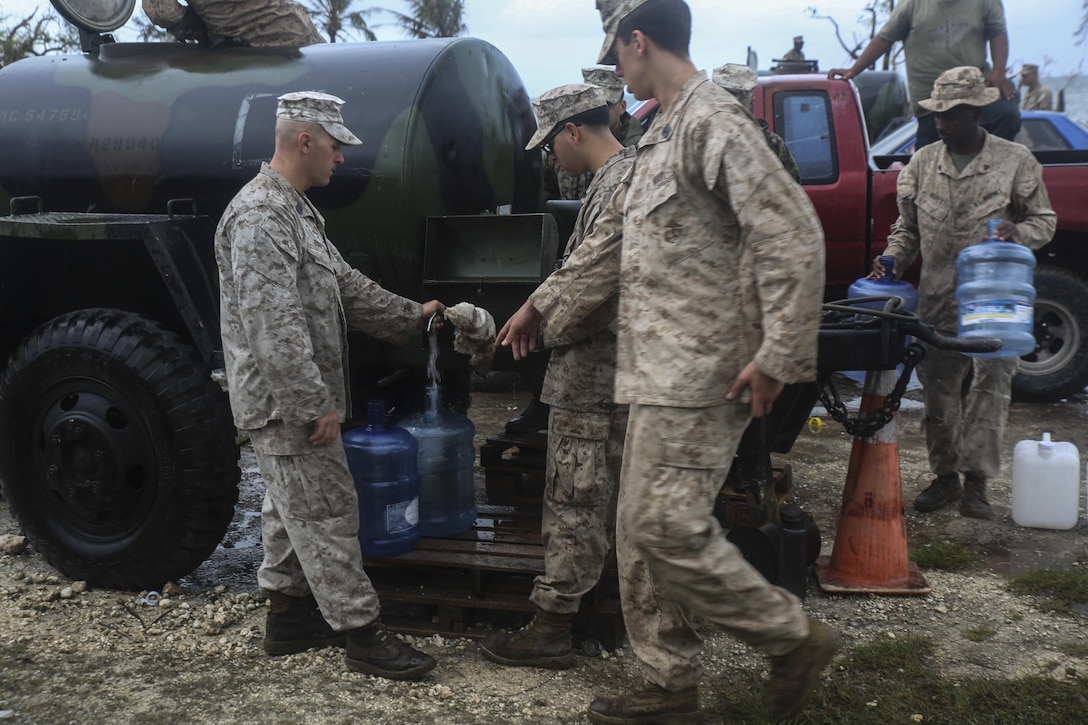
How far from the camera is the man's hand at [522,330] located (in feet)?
10.7

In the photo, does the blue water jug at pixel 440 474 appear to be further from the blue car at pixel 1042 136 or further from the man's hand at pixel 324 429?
the blue car at pixel 1042 136

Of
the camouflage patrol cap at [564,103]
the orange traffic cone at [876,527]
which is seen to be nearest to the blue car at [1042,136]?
the orange traffic cone at [876,527]

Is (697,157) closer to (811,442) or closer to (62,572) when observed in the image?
(62,572)

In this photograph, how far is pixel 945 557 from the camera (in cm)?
430

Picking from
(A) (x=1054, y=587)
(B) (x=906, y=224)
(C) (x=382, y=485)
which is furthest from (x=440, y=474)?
(B) (x=906, y=224)

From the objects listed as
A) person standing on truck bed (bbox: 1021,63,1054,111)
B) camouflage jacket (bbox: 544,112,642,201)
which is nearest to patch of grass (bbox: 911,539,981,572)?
camouflage jacket (bbox: 544,112,642,201)

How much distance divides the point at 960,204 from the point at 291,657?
3.56 meters

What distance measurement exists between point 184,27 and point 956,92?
11.3 feet

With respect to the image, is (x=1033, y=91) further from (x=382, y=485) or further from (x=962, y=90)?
(x=382, y=485)

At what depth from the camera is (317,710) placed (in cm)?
309

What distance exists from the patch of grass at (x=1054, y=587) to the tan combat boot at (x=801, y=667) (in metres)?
1.60

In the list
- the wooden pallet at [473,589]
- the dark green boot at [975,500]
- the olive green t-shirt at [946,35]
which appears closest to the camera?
the wooden pallet at [473,589]

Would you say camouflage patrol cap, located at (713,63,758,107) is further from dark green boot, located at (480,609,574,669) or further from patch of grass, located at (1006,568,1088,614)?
dark green boot, located at (480,609,574,669)

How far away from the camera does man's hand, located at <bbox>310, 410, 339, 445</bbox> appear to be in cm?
318
